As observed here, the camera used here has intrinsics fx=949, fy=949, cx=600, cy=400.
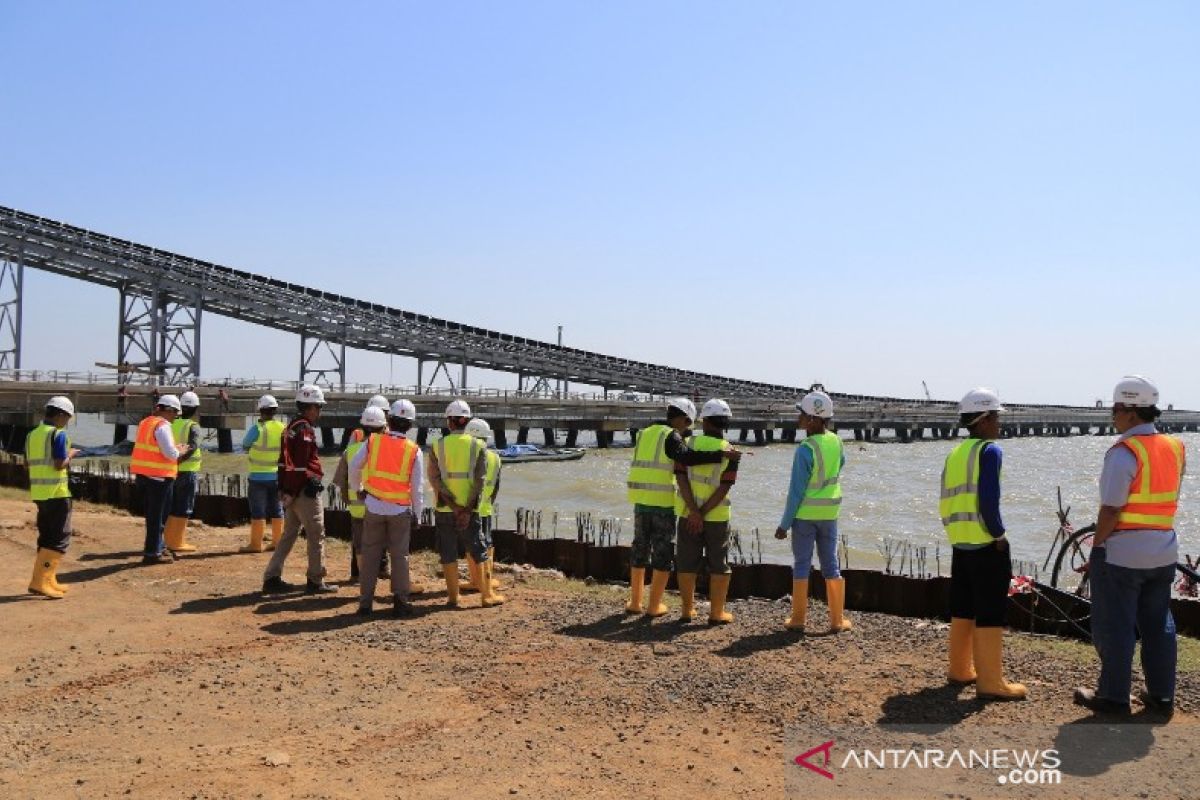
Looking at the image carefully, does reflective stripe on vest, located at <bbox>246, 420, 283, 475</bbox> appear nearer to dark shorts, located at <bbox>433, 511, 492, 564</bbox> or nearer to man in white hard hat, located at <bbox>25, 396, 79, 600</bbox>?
man in white hard hat, located at <bbox>25, 396, 79, 600</bbox>

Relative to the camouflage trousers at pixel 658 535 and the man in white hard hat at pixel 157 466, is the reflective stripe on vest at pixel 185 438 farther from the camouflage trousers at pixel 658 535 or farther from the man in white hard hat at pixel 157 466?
the camouflage trousers at pixel 658 535

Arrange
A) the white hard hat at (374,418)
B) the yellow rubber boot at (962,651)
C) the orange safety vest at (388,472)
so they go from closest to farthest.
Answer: the yellow rubber boot at (962,651) < the orange safety vest at (388,472) < the white hard hat at (374,418)

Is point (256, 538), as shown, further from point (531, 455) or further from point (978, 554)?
point (531, 455)

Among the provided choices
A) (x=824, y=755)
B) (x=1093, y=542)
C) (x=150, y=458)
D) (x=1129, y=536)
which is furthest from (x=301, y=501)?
(x=1129, y=536)

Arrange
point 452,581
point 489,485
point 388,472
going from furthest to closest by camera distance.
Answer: point 489,485 < point 452,581 < point 388,472

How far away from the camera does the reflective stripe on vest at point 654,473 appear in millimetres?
8078

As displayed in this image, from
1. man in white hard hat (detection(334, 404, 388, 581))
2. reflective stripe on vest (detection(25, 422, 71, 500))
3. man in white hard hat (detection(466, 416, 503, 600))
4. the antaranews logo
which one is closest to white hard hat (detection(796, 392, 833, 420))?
man in white hard hat (detection(466, 416, 503, 600))

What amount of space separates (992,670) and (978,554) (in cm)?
70

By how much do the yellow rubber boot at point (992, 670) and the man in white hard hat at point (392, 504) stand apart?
15.7 feet

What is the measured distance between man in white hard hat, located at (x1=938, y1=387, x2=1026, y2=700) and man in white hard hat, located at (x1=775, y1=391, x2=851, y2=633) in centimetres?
145

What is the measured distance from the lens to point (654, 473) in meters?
8.09

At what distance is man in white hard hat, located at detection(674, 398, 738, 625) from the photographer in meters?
7.78

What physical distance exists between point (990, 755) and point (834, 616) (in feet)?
9.56

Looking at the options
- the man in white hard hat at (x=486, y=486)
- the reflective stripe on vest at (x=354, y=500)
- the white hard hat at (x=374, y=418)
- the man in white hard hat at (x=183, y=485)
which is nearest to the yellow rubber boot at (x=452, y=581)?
the man in white hard hat at (x=486, y=486)
